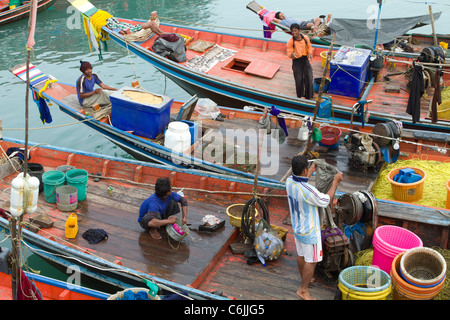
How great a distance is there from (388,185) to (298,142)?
2058 millimetres

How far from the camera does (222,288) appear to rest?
636 centimetres

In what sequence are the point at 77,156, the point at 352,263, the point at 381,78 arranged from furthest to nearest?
1. the point at 381,78
2. the point at 77,156
3. the point at 352,263

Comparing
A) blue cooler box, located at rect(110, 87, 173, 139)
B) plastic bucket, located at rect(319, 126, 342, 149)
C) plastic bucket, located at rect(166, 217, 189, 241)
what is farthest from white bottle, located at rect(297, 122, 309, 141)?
plastic bucket, located at rect(166, 217, 189, 241)

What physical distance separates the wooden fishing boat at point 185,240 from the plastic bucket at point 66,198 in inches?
3.8

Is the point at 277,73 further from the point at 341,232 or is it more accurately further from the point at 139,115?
the point at 341,232

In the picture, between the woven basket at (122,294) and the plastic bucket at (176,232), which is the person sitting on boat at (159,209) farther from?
the woven basket at (122,294)

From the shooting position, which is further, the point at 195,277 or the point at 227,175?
the point at 227,175

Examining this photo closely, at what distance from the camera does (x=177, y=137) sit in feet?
30.3

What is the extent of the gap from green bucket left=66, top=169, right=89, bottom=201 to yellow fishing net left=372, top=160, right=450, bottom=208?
188 inches

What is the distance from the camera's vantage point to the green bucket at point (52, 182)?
790cm

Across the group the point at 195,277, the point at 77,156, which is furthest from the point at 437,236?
the point at 77,156

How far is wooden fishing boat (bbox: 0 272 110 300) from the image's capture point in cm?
619

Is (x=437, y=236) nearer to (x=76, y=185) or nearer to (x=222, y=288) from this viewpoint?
(x=222, y=288)
